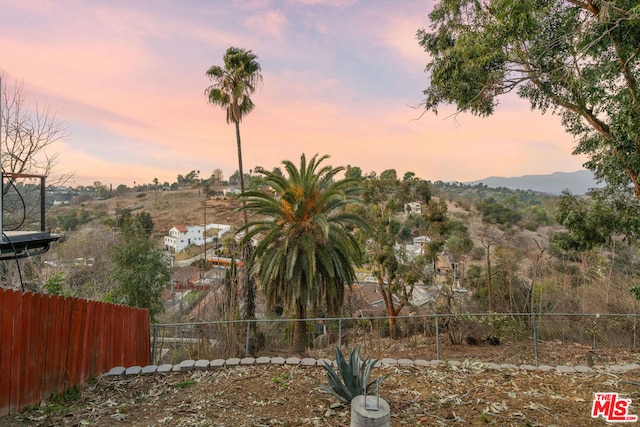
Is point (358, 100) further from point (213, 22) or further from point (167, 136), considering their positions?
point (167, 136)

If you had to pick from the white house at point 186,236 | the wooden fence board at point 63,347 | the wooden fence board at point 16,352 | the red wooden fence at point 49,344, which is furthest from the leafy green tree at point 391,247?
the white house at point 186,236

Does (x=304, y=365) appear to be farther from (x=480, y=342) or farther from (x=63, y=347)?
(x=480, y=342)

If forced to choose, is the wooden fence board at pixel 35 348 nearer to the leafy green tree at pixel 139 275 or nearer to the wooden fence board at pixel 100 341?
the wooden fence board at pixel 100 341

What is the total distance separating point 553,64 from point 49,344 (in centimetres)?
1022

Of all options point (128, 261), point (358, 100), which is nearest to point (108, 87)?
point (128, 261)

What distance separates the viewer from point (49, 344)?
4.05 meters

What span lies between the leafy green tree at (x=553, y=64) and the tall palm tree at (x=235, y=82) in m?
10.8

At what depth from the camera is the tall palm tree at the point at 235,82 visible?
16.6 metres

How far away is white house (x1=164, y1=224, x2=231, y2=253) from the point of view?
46.3 m

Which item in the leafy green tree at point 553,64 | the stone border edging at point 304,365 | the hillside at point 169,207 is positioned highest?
the hillside at point 169,207

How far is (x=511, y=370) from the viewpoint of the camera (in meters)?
4.73

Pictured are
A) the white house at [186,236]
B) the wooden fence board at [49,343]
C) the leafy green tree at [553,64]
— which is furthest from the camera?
the white house at [186,236]

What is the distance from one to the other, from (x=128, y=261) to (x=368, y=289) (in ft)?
64.2

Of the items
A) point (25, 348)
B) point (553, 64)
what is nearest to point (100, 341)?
point (25, 348)
